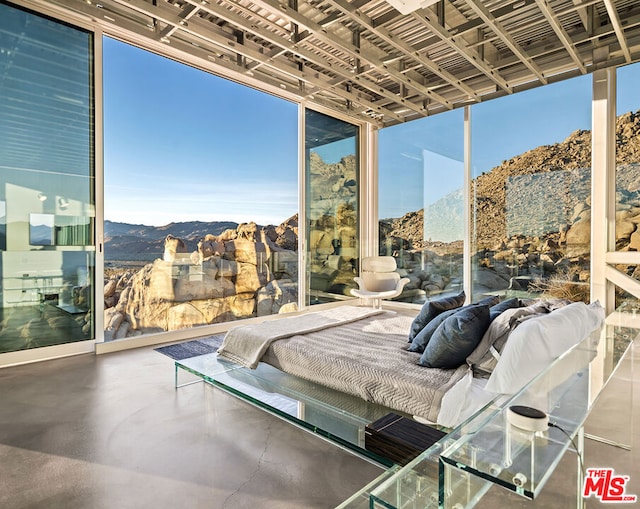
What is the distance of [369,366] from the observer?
2188 millimetres

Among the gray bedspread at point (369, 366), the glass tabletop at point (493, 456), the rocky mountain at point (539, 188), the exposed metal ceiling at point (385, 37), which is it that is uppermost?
the exposed metal ceiling at point (385, 37)

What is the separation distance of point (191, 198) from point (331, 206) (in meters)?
2.53

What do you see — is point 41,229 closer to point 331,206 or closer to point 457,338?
point 457,338

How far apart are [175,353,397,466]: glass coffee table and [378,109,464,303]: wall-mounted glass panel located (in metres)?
4.16

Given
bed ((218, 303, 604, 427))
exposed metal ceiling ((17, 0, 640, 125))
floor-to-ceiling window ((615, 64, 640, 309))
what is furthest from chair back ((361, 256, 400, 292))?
bed ((218, 303, 604, 427))

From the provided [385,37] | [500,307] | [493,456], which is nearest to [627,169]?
[385,37]

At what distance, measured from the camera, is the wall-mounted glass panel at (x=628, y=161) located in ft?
14.6

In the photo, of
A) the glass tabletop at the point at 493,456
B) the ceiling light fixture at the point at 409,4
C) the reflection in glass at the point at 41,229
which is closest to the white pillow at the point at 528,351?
the glass tabletop at the point at 493,456

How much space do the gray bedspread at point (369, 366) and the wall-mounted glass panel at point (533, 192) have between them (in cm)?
295

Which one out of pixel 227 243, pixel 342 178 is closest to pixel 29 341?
pixel 227 243

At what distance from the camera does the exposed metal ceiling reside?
3.72 metres

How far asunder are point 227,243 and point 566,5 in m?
4.55

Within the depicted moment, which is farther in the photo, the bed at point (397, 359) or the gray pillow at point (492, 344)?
the gray pillow at point (492, 344)

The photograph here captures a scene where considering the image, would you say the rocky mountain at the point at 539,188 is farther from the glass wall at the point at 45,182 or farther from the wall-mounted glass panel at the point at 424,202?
the glass wall at the point at 45,182
